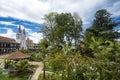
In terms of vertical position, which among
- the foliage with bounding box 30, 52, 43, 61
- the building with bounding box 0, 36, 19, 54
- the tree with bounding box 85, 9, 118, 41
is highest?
the tree with bounding box 85, 9, 118, 41

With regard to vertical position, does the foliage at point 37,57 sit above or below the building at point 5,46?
below

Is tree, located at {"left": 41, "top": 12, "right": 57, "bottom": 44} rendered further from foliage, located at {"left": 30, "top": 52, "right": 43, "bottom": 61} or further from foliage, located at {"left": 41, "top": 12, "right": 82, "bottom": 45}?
foliage, located at {"left": 30, "top": 52, "right": 43, "bottom": 61}

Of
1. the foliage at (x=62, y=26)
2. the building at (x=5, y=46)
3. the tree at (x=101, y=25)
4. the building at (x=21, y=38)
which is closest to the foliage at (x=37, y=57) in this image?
the foliage at (x=62, y=26)

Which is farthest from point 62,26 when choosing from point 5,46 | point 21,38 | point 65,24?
point 21,38

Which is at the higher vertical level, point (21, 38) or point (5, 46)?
point (21, 38)

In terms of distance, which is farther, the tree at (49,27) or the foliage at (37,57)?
the tree at (49,27)

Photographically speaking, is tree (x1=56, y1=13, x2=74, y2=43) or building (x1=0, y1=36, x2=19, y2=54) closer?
tree (x1=56, y1=13, x2=74, y2=43)

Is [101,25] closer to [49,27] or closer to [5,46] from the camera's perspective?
[49,27]

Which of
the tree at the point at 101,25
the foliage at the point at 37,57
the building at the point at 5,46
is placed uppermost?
the tree at the point at 101,25

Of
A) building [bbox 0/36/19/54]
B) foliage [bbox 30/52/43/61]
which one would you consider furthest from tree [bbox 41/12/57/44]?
building [bbox 0/36/19/54]

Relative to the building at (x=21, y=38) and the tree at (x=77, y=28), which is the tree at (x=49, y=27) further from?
the building at (x=21, y=38)

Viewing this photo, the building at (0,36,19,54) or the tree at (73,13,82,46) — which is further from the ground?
the tree at (73,13,82,46)

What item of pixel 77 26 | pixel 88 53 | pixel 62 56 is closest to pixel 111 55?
pixel 62 56

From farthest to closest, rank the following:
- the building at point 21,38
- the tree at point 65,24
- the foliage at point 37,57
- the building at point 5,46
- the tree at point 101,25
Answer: the building at point 21,38, the building at point 5,46, the tree at point 65,24, the tree at point 101,25, the foliage at point 37,57
